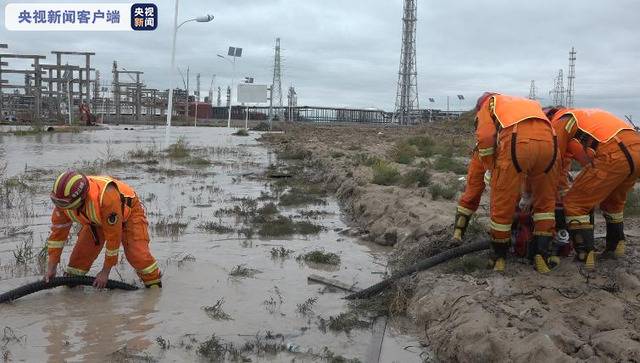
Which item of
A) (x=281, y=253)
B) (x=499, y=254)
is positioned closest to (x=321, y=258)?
(x=281, y=253)

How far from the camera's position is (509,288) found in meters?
4.73

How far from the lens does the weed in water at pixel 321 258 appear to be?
704 centimetres

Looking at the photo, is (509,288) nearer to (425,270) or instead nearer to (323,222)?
(425,270)

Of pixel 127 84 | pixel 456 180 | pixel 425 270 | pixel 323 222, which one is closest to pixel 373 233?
pixel 323 222

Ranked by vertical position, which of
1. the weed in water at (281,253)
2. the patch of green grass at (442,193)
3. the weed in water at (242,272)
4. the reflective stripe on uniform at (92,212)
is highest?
the reflective stripe on uniform at (92,212)

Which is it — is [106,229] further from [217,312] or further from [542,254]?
[542,254]

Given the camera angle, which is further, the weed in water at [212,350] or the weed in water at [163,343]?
the weed in water at [163,343]

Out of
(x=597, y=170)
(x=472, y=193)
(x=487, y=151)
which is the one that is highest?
(x=487, y=151)

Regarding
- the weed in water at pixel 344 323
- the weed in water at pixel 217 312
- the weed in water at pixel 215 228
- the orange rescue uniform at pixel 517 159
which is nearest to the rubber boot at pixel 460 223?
the orange rescue uniform at pixel 517 159

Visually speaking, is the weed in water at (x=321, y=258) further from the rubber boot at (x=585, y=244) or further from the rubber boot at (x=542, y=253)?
the rubber boot at (x=585, y=244)

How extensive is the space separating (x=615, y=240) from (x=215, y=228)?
17.9 feet

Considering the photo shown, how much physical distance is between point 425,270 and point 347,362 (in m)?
1.73

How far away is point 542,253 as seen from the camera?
510cm

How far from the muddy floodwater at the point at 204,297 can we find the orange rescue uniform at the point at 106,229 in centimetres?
31
